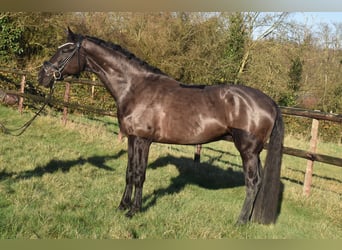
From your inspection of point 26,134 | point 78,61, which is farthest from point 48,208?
point 26,134

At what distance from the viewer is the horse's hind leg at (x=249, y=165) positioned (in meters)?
4.22

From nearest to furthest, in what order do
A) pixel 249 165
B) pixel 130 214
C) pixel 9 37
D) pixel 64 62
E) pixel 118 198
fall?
pixel 130 214, pixel 249 165, pixel 64 62, pixel 118 198, pixel 9 37

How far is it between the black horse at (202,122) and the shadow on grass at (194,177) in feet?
3.40

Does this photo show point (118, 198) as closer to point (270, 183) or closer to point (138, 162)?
point (138, 162)

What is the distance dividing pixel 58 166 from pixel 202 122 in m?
2.99

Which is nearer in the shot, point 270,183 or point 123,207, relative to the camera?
point 270,183

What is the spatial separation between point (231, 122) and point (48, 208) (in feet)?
7.99

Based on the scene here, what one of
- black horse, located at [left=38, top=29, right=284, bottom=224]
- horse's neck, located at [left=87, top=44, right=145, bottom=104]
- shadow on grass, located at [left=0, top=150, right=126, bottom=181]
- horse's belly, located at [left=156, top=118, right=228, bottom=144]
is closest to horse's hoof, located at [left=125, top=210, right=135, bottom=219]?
black horse, located at [left=38, top=29, right=284, bottom=224]

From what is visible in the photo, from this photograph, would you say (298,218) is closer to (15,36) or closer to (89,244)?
(89,244)

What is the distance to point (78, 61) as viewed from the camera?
4500mm

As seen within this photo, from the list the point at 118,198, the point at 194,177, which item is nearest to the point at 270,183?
the point at 118,198

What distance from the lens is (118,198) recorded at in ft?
15.6

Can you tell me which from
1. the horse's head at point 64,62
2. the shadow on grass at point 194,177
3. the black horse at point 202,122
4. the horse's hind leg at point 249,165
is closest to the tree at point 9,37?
the shadow on grass at point 194,177

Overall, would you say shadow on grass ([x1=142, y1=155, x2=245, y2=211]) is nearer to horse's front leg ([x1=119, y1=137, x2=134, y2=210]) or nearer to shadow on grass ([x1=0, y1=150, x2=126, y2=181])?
horse's front leg ([x1=119, y1=137, x2=134, y2=210])
